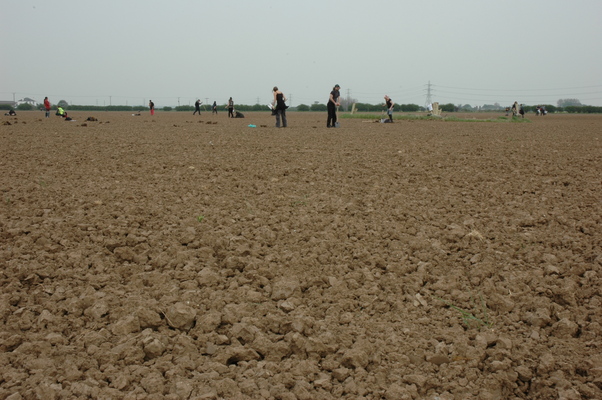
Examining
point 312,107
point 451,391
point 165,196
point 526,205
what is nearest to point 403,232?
point 526,205

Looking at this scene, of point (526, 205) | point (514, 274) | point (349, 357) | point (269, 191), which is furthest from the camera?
point (269, 191)

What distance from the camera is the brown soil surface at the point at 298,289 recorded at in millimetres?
2982

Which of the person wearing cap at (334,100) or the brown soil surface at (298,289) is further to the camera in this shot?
the person wearing cap at (334,100)

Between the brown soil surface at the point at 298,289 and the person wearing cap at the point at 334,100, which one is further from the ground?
the person wearing cap at the point at 334,100

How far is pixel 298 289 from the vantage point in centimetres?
407

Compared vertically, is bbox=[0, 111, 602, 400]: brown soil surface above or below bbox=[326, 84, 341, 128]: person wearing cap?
below

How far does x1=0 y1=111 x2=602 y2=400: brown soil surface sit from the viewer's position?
2982 millimetres

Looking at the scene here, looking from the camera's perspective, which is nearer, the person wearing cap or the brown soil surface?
the brown soil surface

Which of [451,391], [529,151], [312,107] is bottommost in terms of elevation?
[451,391]

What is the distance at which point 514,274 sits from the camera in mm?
4328

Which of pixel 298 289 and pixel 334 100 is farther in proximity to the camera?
pixel 334 100

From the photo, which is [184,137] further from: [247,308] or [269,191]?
[247,308]

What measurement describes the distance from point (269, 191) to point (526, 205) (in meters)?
3.52

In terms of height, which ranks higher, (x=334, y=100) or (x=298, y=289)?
(x=334, y=100)
